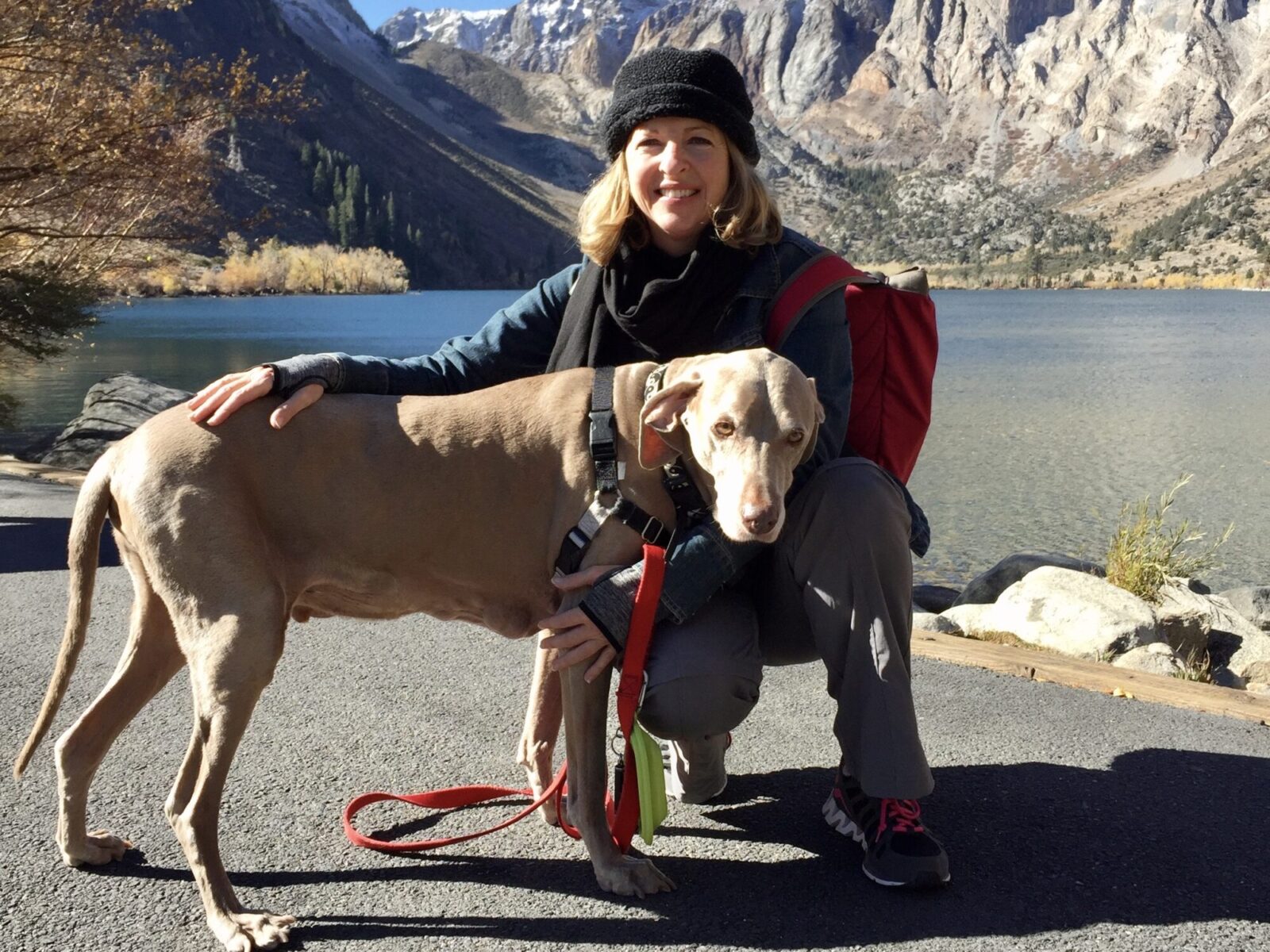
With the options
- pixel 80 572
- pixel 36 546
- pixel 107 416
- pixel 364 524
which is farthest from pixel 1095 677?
pixel 107 416

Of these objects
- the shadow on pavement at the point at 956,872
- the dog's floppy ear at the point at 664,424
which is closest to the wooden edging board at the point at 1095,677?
the shadow on pavement at the point at 956,872

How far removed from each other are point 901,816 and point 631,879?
0.79 meters

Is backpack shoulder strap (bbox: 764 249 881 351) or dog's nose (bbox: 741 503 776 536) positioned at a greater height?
backpack shoulder strap (bbox: 764 249 881 351)

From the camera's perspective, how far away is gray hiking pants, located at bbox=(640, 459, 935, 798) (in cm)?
315

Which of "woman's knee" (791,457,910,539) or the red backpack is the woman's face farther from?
"woman's knee" (791,457,910,539)

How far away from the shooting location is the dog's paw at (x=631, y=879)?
3148 millimetres

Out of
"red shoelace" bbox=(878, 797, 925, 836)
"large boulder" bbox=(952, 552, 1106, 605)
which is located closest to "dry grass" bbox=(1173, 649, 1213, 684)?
"large boulder" bbox=(952, 552, 1106, 605)

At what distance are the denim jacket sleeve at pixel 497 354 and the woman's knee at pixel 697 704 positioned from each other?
1.33m

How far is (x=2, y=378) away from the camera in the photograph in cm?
1827

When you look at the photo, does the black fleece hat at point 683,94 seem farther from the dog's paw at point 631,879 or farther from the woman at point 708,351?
the dog's paw at point 631,879

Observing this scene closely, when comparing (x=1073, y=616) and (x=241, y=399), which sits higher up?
(x=241, y=399)

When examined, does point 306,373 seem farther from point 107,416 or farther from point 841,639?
point 107,416

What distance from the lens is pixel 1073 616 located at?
6.35 meters

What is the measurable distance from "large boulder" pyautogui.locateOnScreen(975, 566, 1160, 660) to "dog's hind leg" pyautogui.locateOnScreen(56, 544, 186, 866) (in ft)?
15.5
